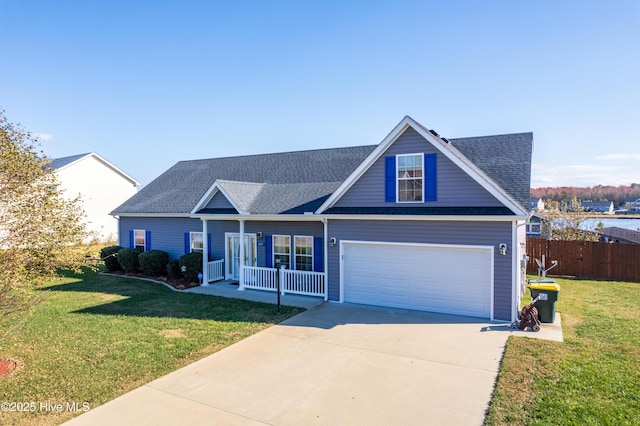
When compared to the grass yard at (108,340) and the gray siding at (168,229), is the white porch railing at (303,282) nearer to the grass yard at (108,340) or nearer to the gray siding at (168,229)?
the grass yard at (108,340)

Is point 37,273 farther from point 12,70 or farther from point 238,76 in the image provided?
point 238,76

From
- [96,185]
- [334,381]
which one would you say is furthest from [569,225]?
[96,185]

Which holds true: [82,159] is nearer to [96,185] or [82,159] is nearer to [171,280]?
[96,185]

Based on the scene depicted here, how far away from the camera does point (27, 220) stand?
23.0 ft

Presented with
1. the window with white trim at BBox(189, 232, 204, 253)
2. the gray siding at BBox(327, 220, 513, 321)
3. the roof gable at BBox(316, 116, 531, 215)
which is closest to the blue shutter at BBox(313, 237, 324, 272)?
the gray siding at BBox(327, 220, 513, 321)

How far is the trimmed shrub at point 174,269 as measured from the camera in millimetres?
16109

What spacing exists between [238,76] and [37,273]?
11871 mm

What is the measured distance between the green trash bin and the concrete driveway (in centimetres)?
114

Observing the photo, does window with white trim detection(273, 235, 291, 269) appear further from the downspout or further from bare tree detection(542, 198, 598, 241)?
bare tree detection(542, 198, 598, 241)

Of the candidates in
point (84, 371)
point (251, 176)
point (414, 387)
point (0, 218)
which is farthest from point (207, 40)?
point (414, 387)

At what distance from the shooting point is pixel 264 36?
14.8 m

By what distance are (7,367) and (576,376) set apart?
412 inches

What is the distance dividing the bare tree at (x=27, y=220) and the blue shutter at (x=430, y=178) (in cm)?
880

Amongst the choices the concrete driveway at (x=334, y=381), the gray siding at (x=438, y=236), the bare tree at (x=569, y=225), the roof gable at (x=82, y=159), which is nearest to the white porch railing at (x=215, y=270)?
the gray siding at (x=438, y=236)
